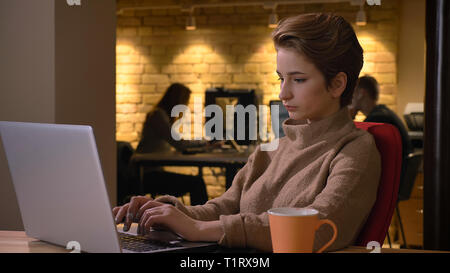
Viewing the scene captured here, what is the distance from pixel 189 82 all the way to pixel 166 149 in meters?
1.85

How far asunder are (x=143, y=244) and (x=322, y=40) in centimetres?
62

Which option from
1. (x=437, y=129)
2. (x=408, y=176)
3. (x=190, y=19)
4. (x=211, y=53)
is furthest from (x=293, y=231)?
(x=211, y=53)

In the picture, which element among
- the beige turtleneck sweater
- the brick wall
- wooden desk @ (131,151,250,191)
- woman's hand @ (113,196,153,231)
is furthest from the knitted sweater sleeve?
the brick wall

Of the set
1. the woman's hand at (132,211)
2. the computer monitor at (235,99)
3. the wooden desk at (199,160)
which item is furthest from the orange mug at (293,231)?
the computer monitor at (235,99)

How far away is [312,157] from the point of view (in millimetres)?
1416

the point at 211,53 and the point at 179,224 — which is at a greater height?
the point at 211,53

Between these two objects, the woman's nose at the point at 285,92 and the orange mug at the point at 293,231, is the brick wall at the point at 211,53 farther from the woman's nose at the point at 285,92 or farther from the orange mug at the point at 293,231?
the orange mug at the point at 293,231

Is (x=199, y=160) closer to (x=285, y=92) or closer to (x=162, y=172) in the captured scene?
(x=162, y=172)

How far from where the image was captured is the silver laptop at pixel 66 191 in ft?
3.16

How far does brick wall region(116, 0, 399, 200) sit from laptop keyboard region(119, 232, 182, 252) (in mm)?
5217

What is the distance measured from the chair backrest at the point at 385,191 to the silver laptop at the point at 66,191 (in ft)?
1.37
